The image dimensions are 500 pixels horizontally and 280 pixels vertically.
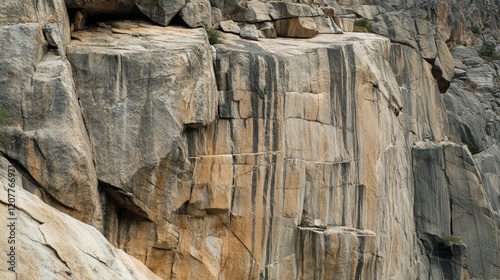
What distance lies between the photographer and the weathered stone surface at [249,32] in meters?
30.5

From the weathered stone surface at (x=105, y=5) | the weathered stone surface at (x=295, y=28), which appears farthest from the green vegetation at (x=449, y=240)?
the weathered stone surface at (x=105, y=5)

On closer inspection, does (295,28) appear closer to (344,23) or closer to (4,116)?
(344,23)

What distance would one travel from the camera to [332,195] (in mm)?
29109

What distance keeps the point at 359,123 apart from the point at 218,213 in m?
7.26

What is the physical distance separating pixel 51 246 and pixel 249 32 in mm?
16313

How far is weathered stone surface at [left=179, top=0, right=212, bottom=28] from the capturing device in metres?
28.7

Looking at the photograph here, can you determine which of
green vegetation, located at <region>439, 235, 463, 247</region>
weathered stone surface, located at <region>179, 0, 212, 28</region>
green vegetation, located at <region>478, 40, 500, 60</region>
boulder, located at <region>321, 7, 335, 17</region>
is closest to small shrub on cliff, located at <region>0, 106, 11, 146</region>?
weathered stone surface, located at <region>179, 0, 212, 28</region>

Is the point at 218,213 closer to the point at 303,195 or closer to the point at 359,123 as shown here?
the point at 303,195

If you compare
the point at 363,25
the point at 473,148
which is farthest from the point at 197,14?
the point at 473,148

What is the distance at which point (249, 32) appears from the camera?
3072 centimetres

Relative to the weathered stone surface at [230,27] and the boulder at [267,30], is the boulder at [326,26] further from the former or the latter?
the weathered stone surface at [230,27]

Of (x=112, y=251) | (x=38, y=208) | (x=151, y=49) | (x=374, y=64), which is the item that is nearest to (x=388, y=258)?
(x=374, y=64)

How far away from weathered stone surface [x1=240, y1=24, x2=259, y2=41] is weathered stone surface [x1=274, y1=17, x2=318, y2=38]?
→ 83.2 inches

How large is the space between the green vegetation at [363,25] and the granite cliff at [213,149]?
172 cm
